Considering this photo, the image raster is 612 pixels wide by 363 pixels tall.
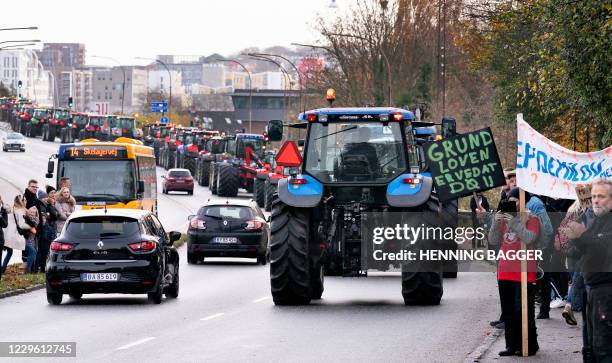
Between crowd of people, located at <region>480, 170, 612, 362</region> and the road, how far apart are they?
80 cm

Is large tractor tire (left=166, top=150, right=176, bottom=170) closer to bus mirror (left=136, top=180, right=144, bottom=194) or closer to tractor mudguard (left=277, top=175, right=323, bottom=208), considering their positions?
bus mirror (left=136, top=180, right=144, bottom=194)

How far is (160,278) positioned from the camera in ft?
72.6

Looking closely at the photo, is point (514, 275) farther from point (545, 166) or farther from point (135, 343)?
point (135, 343)

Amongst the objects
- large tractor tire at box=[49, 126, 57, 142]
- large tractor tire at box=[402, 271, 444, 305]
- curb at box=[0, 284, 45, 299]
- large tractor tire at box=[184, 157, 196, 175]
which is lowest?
curb at box=[0, 284, 45, 299]

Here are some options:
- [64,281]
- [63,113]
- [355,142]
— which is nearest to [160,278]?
[64,281]

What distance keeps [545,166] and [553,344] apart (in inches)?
76.6

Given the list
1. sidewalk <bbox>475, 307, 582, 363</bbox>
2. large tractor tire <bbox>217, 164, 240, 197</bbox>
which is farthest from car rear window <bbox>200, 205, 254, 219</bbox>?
large tractor tire <bbox>217, 164, 240, 197</bbox>

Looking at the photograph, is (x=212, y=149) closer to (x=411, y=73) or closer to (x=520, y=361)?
(x=411, y=73)

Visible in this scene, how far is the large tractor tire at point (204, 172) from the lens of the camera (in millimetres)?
74125

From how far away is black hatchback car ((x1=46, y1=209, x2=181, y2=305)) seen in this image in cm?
2147

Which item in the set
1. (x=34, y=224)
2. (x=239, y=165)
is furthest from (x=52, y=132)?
(x=34, y=224)

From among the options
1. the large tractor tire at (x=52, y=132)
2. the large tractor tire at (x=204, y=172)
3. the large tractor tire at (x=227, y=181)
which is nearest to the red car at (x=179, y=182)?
the large tractor tire at (x=204, y=172)

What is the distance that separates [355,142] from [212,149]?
46.2 meters

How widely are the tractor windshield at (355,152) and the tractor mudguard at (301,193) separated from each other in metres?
0.37
